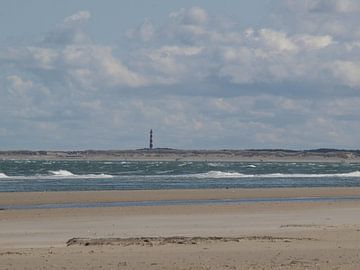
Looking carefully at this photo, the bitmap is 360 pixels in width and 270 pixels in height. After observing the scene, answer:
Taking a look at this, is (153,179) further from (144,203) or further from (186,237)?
(186,237)

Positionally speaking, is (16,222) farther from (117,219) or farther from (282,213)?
(282,213)

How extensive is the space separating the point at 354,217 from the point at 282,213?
286 cm

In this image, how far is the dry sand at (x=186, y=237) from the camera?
53.2ft

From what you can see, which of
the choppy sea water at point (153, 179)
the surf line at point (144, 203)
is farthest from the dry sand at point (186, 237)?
the choppy sea water at point (153, 179)

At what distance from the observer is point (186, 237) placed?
2070 cm

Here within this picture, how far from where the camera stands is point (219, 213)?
30.1m

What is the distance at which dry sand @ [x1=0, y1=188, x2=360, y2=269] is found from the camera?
1620 cm

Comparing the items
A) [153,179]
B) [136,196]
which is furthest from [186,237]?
[153,179]

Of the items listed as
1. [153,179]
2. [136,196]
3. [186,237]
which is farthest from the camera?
[153,179]

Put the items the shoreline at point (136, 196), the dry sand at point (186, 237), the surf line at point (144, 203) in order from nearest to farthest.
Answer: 1. the dry sand at point (186, 237)
2. the surf line at point (144, 203)
3. the shoreline at point (136, 196)

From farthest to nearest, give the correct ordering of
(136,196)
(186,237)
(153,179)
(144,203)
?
1. (153,179)
2. (136,196)
3. (144,203)
4. (186,237)

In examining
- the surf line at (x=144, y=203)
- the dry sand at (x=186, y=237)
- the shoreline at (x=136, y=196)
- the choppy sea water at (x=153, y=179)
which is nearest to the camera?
the dry sand at (x=186, y=237)

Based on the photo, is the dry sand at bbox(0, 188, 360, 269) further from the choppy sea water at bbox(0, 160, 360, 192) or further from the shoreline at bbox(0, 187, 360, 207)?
the choppy sea water at bbox(0, 160, 360, 192)

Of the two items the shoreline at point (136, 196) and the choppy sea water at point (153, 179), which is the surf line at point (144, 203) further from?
the choppy sea water at point (153, 179)
